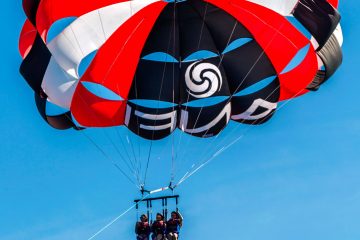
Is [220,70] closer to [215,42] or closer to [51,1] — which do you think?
[215,42]

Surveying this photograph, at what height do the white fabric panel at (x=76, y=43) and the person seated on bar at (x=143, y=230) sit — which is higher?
the white fabric panel at (x=76, y=43)

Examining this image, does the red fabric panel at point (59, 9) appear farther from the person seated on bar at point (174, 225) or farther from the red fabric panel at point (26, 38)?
the person seated on bar at point (174, 225)

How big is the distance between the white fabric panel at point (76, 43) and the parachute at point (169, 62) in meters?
0.02

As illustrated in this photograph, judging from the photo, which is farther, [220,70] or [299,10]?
[220,70]

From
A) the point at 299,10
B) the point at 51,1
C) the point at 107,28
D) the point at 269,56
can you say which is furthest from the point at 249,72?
the point at 51,1

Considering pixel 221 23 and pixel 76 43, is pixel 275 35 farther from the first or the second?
pixel 76 43

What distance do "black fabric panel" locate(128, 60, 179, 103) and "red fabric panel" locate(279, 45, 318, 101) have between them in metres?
2.60

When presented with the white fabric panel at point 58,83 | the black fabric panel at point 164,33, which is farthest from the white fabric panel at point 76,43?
the black fabric panel at point 164,33

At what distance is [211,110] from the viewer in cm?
2247

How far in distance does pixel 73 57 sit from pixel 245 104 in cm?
441

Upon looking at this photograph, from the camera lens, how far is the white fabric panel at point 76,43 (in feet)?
68.9

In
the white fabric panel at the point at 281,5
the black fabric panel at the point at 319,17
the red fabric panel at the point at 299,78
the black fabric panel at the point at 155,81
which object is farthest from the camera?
the black fabric panel at the point at 155,81

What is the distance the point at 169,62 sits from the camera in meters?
22.1

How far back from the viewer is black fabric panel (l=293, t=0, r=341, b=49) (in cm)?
2016
